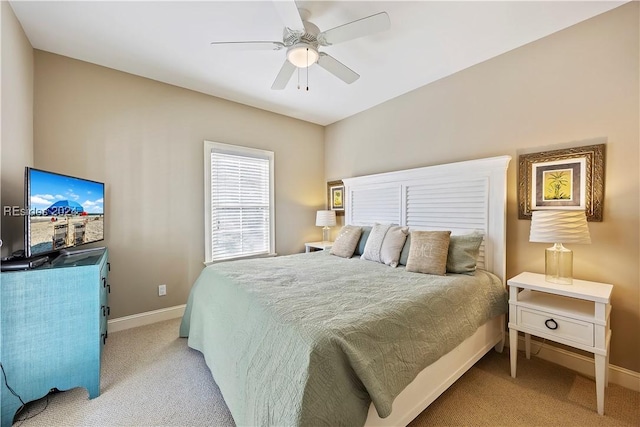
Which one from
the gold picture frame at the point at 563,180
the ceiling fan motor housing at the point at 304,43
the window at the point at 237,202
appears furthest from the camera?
the window at the point at 237,202

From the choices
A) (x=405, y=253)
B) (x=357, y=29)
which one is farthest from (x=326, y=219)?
(x=357, y=29)

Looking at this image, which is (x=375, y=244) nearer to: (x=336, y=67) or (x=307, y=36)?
(x=336, y=67)

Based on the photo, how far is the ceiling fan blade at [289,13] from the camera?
61.7 inches

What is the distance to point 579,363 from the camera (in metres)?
2.14

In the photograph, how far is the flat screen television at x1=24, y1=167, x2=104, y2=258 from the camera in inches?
68.1

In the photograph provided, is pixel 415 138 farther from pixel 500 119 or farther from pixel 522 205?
pixel 522 205

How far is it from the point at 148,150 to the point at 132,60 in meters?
0.88

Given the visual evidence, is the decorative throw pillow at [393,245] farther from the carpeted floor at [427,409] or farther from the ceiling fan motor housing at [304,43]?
the ceiling fan motor housing at [304,43]

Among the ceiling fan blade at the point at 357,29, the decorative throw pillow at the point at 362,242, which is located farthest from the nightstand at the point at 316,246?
the ceiling fan blade at the point at 357,29

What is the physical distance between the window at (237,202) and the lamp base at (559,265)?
3139 mm

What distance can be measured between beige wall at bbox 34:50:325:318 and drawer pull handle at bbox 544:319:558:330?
135 inches

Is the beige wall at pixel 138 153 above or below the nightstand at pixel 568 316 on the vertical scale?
above

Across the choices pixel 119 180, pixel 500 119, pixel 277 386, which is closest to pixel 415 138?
pixel 500 119

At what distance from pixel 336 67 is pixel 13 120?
8.03 feet
